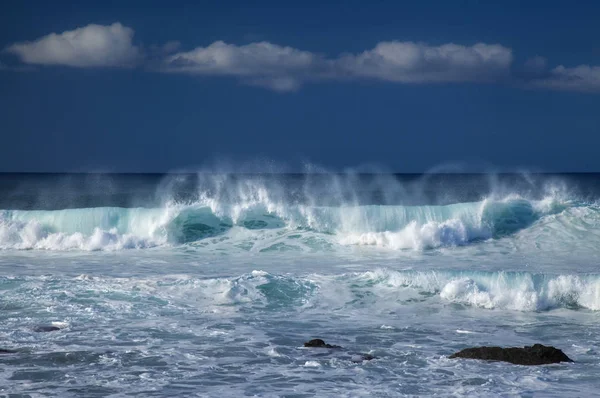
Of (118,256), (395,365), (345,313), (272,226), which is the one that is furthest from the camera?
(272,226)

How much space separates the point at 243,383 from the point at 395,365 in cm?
226

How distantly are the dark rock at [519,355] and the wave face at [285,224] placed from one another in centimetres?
1330

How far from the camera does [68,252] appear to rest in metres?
23.5

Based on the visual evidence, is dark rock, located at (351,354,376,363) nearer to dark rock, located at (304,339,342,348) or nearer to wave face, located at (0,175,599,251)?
dark rock, located at (304,339,342,348)

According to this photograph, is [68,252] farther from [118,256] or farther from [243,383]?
[243,383]

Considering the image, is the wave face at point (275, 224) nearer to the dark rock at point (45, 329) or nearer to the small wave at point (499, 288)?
the small wave at point (499, 288)

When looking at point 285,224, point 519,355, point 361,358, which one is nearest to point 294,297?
point 361,358

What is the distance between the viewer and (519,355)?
396 inches

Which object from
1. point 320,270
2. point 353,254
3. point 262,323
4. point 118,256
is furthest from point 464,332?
point 118,256

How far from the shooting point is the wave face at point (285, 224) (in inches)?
958

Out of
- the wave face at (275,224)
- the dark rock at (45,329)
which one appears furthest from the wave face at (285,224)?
the dark rock at (45,329)

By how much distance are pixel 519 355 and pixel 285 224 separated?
1666cm

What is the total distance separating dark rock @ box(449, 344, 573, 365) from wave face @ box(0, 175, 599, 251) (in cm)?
1330

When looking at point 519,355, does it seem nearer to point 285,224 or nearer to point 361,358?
point 361,358
